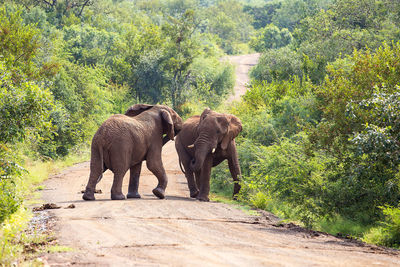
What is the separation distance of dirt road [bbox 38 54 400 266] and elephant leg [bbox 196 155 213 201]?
1.61 meters

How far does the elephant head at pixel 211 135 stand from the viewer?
57.2 feet

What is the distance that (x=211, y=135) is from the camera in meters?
17.6

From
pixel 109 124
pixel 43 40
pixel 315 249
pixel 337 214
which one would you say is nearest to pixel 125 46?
pixel 43 40

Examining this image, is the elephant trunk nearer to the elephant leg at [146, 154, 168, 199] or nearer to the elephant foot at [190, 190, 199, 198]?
the elephant leg at [146, 154, 168, 199]

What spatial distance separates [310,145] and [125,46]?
37715mm

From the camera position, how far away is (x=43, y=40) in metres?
39.4

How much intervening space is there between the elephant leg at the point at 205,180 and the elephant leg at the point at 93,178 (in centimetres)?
321

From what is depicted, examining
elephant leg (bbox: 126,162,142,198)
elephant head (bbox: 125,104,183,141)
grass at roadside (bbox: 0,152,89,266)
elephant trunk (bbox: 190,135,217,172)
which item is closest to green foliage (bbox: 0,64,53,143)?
grass at roadside (bbox: 0,152,89,266)

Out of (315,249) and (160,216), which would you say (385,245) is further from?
(160,216)

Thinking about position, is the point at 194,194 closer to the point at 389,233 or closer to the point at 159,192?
the point at 159,192

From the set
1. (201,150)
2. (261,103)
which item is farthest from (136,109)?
(261,103)

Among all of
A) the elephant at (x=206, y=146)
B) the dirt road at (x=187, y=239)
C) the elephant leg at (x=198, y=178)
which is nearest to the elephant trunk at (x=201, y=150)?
the elephant at (x=206, y=146)

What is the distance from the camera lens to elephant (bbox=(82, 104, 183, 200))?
1561 cm

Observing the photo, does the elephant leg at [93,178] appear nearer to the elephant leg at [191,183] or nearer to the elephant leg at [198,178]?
the elephant leg at [191,183]
